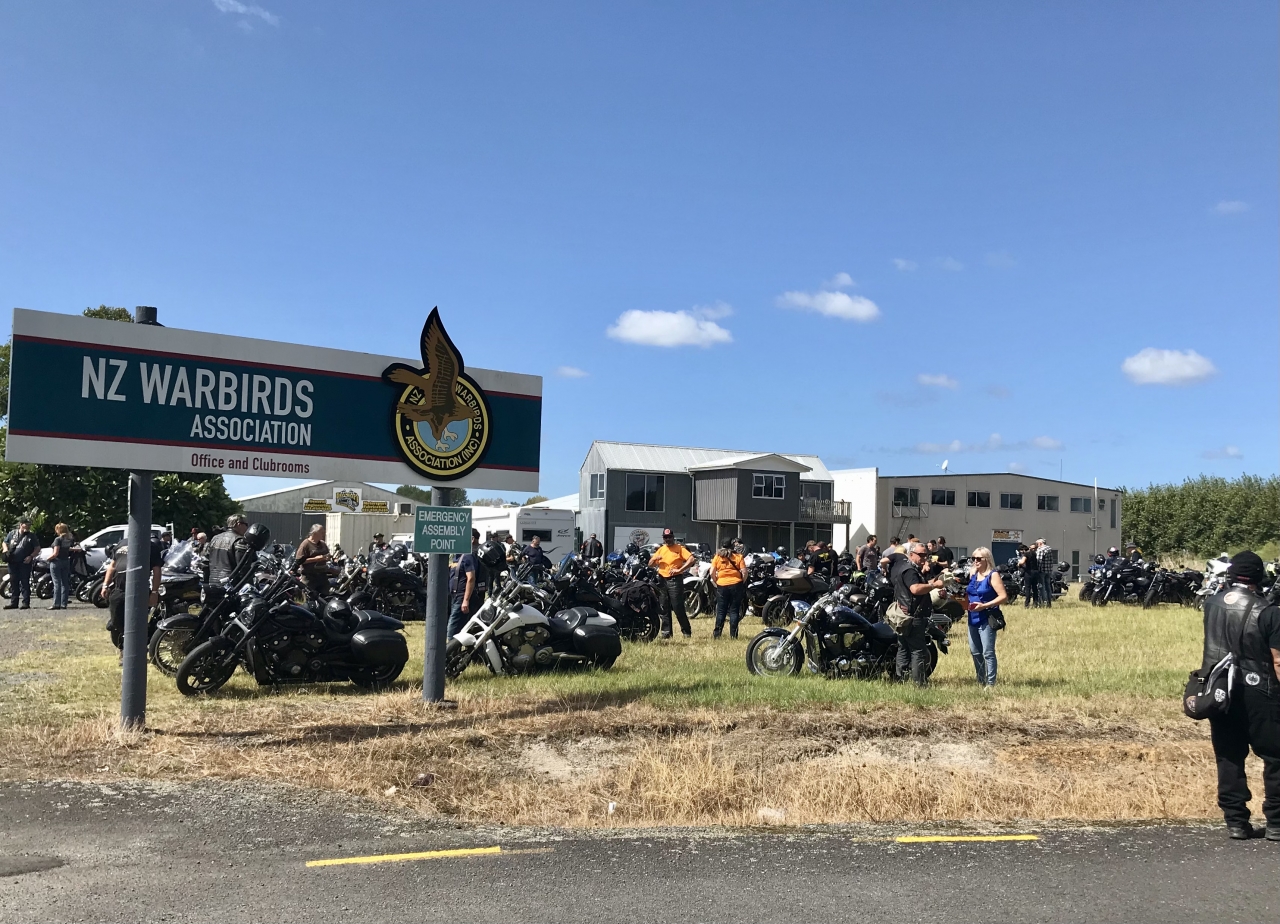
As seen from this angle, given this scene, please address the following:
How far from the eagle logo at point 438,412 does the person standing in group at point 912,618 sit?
15.0ft

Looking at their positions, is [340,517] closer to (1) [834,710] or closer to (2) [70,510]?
(2) [70,510]

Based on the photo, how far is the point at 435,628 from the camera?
975 cm

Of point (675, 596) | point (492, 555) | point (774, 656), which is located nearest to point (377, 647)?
point (492, 555)

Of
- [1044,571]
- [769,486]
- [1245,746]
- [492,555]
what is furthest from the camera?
[769,486]

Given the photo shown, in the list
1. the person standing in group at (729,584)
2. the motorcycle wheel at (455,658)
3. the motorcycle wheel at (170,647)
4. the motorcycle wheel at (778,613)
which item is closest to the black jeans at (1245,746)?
the motorcycle wheel at (455,658)

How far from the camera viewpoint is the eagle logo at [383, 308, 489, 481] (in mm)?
9766

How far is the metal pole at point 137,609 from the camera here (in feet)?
26.8

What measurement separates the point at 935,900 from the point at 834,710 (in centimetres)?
481

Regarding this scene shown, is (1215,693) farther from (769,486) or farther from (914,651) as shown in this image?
(769,486)

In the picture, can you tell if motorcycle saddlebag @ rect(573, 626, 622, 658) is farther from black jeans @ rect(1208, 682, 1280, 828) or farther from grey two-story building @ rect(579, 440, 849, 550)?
grey two-story building @ rect(579, 440, 849, 550)

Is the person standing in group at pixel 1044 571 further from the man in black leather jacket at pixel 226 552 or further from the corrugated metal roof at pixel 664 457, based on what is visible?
the corrugated metal roof at pixel 664 457

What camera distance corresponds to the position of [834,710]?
9539 millimetres

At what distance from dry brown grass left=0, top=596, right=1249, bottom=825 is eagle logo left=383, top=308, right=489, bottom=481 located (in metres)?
2.27

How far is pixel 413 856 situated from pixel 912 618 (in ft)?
22.9
